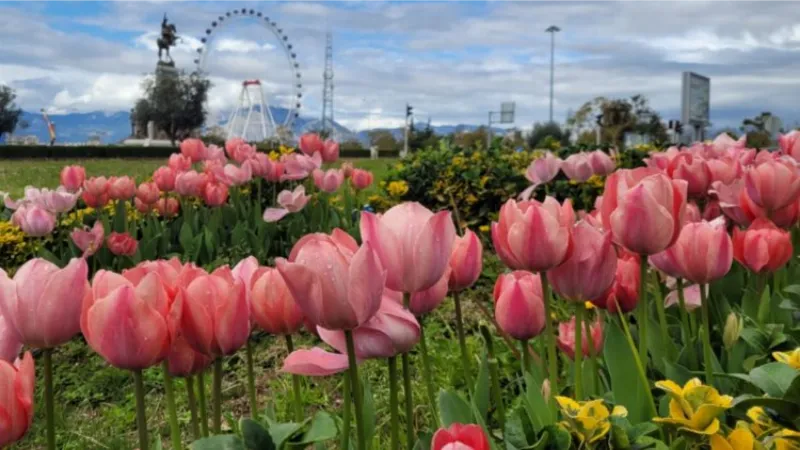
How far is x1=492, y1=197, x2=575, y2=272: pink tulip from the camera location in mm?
1043

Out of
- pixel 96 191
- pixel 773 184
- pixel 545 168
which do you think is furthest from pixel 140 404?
pixel 96 191

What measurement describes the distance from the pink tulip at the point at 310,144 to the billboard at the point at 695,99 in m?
11.3

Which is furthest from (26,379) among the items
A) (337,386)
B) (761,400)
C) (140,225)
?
(140,225)

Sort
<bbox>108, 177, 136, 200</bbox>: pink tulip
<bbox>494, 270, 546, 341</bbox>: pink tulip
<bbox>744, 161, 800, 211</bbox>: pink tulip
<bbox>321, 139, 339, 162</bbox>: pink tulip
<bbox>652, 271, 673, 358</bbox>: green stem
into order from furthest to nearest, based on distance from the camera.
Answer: <bbox>321, 139, 339, 162</bbox>: pink tulip < <bbox>108, 177, 136, 200</bbox>: pink tulip < <bbox>744, 161, 800, 211</bbox>: pink tulip < <bbox>652, 271, 673, 358</bbox>: green stem < <bbox>494, 270, 546, 341</bbox>: pink tulip

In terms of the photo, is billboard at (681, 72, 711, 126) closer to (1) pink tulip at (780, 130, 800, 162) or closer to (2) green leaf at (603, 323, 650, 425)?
(1) pink tulip at (780, 130, 800, 162)

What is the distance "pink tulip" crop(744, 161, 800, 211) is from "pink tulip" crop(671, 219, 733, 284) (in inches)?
23.3

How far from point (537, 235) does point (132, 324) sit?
51 centimetres

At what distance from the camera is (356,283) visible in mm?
798

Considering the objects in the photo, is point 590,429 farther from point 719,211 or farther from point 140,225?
point 140,225

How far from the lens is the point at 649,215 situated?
1113 millimetres

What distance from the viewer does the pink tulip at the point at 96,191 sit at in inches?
163

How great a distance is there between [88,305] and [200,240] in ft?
12.3

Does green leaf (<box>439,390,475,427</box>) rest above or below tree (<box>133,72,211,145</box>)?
below

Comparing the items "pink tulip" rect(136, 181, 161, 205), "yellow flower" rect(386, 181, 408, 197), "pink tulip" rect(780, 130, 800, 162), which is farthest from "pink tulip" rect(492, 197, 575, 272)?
"yellow flower" rect(386, 181, 408, 197)
